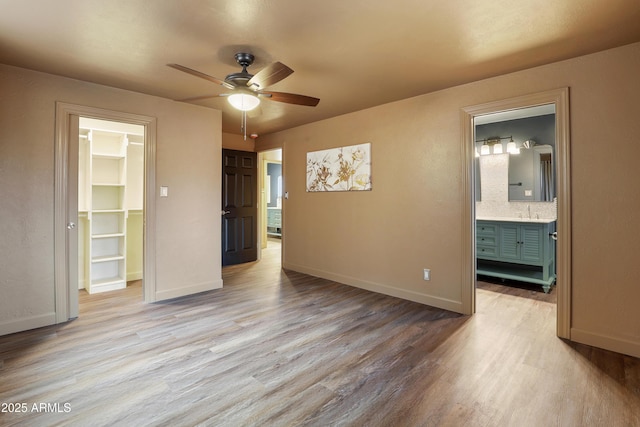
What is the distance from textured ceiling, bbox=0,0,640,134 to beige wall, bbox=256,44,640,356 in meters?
0.26

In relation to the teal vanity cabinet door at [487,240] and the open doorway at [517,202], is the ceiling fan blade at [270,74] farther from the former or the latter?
the teal vanity cabinet door at [487,240]

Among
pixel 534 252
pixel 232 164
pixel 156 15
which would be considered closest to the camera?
pixel 156 15

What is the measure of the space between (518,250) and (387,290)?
1915 mm

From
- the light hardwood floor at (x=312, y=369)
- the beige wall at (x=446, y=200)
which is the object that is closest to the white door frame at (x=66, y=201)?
the light hardwood floor at (x=312, y=369)

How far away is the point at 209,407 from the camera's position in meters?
1.82

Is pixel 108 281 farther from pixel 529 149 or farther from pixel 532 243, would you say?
pixel 529 149

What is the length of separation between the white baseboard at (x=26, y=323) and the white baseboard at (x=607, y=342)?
469 centimetres

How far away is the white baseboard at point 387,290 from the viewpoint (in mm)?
3416

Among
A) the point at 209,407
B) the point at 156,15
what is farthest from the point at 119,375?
the point at 156,15

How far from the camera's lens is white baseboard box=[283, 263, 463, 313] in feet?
11.2

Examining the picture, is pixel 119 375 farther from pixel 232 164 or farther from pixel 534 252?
pixel 534 252

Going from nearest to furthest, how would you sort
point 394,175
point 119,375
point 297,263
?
point 119,375
point 394,175
point 297,263

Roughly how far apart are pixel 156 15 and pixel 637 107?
136 inches

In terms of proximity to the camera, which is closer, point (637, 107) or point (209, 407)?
point (209, 407)
